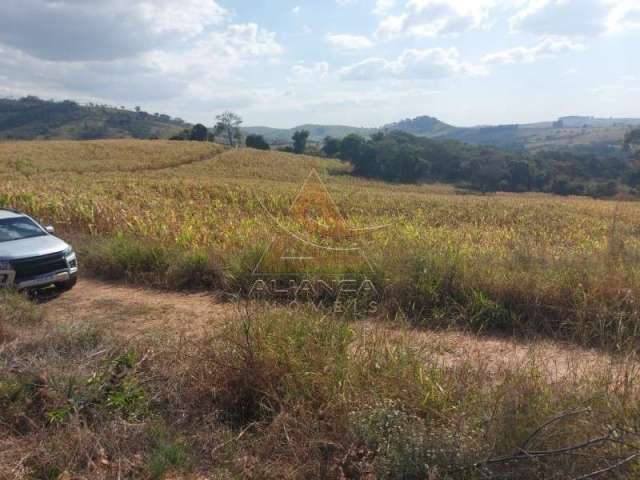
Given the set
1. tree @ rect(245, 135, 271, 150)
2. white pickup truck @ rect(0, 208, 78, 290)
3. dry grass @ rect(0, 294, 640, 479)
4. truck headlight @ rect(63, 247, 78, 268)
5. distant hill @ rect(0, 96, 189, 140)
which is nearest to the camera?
dry grass @ rect(0, 294, 640, 479)

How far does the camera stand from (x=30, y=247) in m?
7.88

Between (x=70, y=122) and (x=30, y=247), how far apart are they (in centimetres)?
12142

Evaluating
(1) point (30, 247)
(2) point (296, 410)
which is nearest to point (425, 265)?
(2) point (296, 410)

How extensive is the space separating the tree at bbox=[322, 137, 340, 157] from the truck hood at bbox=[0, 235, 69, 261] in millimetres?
78046

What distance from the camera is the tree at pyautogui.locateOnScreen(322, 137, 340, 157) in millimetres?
85188

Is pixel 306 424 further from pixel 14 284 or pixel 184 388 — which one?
pixel 14 284

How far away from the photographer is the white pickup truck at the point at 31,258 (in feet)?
24.1

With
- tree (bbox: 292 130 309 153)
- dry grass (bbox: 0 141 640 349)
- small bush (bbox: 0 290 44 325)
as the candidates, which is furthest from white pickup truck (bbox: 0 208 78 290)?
tree (bbox: 292 130 309 153)

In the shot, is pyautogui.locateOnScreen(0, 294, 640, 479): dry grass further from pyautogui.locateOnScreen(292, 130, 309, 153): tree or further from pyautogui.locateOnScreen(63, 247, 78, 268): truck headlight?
pyautogui.locateOnScreen(292, 130, 309, 153): tree

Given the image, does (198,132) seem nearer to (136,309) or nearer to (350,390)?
(136,309)

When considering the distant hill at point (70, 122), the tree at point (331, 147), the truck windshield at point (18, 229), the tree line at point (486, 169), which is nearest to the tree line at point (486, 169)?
the tree line at point (486, 169)

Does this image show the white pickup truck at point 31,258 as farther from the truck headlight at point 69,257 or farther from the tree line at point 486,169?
the tree line at point 486,169

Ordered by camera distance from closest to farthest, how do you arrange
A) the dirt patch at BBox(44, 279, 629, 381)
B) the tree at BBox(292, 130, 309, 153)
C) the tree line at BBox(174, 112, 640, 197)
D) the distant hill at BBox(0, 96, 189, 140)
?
the dirt patch at BBox(44, 279, 629, 381) < the tree line at BBox(174, 112, 640, 197) < the tree at BBox(292, 130, 309, 153) < the distant hill at BBox(0, 96, 189, 140)

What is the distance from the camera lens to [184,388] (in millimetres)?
4039
